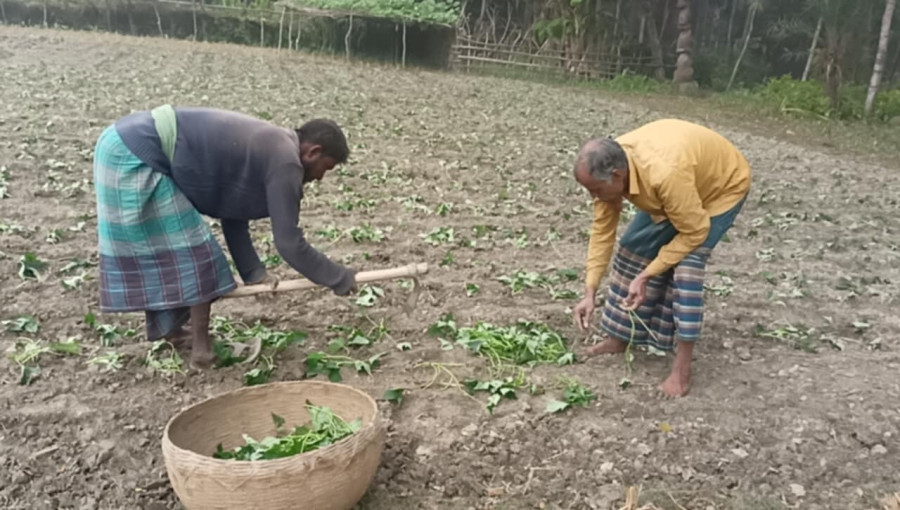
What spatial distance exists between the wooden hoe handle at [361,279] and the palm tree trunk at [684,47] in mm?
18574

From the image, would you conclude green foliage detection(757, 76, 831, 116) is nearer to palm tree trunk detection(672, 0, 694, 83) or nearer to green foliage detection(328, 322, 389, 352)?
palm tree trunk detection(672, 0, 694, 83)

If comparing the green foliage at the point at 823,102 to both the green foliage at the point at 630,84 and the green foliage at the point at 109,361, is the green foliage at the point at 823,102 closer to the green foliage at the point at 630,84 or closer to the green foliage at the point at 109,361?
the green foliage at the point at 630,84

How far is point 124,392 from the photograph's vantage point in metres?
3.58

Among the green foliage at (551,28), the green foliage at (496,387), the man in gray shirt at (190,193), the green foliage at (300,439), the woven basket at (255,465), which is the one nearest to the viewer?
the woven basket at (255,465)

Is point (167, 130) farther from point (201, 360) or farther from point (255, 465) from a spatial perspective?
point (255, 465)

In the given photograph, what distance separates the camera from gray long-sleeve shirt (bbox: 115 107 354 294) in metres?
3.36

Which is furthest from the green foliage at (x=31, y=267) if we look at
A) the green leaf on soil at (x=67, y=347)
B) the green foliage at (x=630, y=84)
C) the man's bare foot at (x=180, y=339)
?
the green foliage at (x=630, y=84)

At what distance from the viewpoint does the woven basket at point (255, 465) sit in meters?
2.51

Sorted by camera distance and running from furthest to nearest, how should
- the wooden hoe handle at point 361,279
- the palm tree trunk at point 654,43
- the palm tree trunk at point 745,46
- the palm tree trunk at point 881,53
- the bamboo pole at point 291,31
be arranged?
the palm tree trunk at point 654,43 → the palm tree trunk at point 745,46 → the bamboo pole at point 291,31 → the palm tree trunk at point 881,53 → the wooden hoe handle at point 361,279

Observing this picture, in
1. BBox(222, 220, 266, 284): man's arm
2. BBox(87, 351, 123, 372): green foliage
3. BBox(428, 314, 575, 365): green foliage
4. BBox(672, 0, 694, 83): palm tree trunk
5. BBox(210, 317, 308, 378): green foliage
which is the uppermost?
BBox(672, 0, 694, 83): palm tree trunk

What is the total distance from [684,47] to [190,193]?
63.4 feet

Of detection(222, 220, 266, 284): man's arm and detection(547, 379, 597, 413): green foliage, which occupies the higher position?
detection(222, 220, 266, 284): man's arm

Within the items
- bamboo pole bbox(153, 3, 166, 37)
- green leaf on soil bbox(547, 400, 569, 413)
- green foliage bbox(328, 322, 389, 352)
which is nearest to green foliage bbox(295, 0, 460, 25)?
bamboo pole bbox(153, 3, 166, 37)

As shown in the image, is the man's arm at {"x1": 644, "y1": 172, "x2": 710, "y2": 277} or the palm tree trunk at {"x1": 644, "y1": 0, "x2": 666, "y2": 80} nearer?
the man's arm at {"x1": 644, "y1": 172, "x2": 710, "y2": 277}
